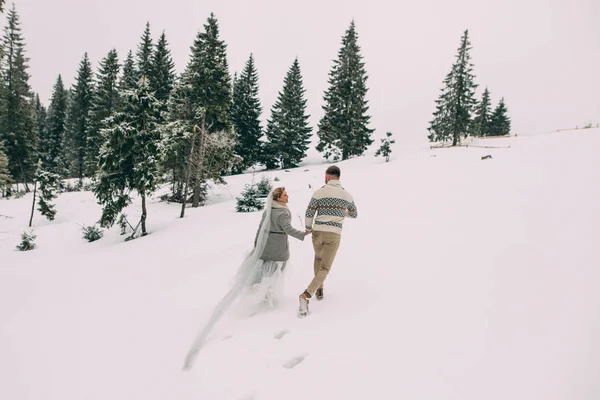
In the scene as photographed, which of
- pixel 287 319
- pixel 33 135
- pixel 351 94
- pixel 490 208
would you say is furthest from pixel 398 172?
pixel 33 135

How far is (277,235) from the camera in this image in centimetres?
495

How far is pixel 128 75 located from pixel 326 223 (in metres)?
41.8

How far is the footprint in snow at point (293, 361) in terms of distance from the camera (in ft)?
12.0

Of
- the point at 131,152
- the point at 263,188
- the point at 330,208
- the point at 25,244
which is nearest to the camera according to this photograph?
the point at 330,208

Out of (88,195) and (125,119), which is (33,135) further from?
(125,119)

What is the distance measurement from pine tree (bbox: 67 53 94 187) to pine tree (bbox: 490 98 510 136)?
65.9m

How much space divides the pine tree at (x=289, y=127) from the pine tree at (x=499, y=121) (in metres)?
39.6

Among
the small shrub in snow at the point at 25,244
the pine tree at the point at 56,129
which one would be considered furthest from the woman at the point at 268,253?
the pine tree at the point at 56,129

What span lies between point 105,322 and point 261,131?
3295 centimetres

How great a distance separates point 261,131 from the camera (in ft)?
122

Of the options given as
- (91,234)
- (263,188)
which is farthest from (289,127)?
(91,234)

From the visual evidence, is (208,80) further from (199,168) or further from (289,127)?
(289,127)

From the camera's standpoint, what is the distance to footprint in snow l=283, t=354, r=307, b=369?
3.66 m

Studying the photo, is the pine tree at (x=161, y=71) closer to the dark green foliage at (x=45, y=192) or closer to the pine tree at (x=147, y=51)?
the pine tree at (x=147, y=51)
